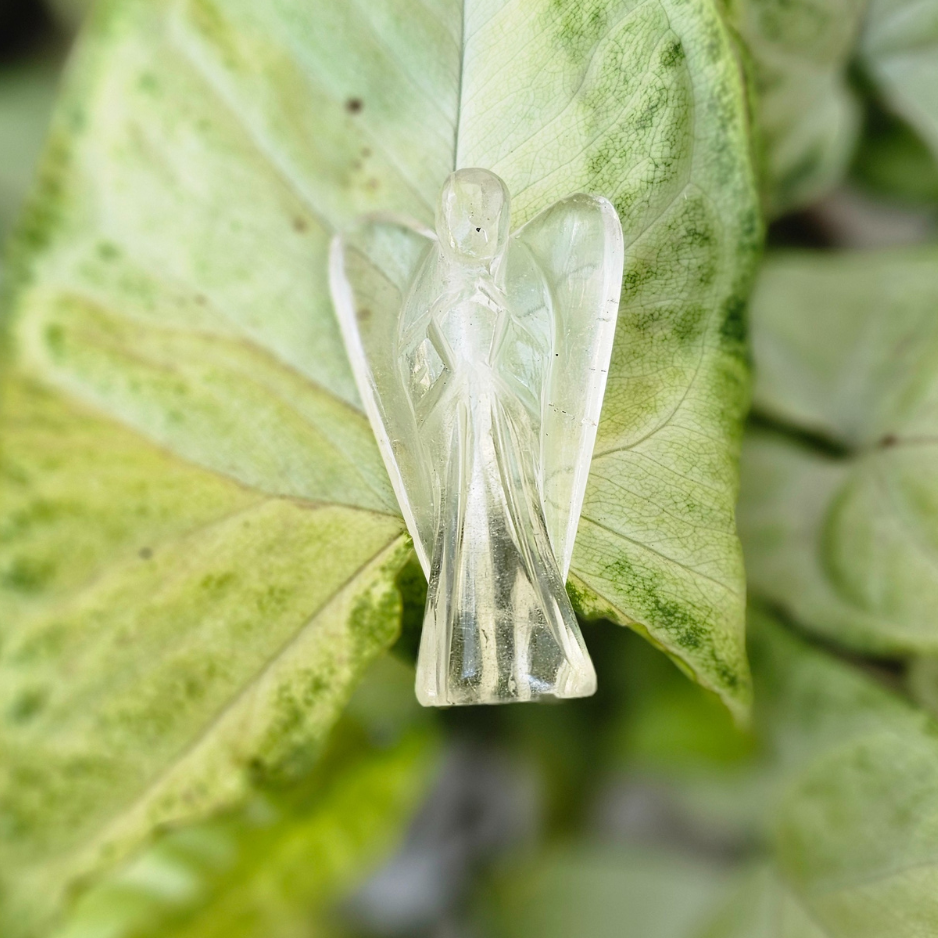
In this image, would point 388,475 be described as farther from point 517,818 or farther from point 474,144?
point 517,818

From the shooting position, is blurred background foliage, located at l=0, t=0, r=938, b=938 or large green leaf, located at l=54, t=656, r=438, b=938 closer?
blurred background foliage, located at l=0, t=0, r=938, b=938

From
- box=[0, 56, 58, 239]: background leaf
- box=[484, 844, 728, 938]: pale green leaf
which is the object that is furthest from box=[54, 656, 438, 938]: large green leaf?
box=[0, 56, 58, 239]: background leaf

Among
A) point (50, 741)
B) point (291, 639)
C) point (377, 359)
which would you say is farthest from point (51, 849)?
point (377, 359)

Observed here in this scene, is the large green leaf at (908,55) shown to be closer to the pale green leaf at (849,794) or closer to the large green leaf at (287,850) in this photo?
the pale green leaf at (849,794)

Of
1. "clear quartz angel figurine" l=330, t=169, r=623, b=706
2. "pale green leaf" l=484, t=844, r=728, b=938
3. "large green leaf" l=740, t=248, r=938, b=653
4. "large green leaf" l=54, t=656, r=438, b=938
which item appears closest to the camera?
"clear quartz angel figurine" l=330, t=169, r=623, b=706

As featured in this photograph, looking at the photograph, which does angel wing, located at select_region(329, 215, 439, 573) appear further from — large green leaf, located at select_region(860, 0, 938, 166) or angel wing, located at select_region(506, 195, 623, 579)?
large green leaf, located at select_region(860, 0, 938, 166)

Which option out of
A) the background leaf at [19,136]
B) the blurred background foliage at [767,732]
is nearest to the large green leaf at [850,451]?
the blurred background foliage at [767,732]

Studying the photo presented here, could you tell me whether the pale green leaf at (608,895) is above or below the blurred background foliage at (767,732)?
below

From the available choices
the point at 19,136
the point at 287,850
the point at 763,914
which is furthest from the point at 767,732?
the point at 19,136
